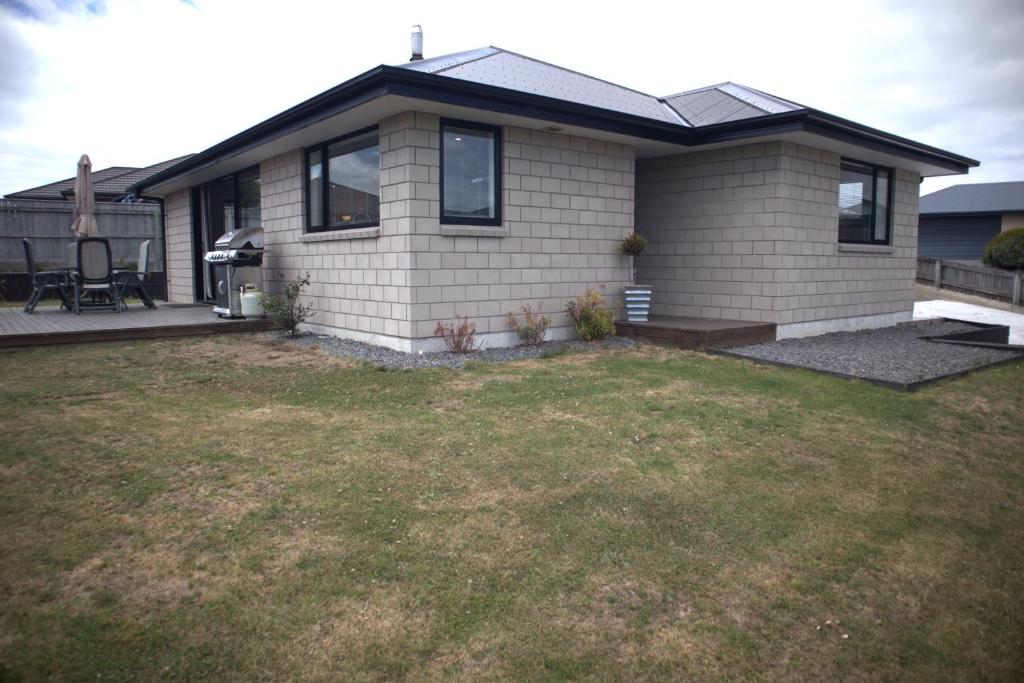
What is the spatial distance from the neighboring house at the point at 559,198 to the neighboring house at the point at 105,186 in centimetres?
1208

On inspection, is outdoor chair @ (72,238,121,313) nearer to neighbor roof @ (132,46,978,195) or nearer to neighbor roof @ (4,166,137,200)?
neighbor roof @ (132,46,978,195)

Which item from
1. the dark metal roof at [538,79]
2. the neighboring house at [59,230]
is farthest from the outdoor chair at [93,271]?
the dark metal roof at [538,79]

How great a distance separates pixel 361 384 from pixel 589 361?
2.70 meters

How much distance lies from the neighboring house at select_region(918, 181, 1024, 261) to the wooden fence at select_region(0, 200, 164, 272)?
30.6 m

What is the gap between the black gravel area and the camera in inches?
292

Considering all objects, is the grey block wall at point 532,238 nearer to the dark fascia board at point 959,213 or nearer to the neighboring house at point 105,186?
the neighboring house at point 105,186

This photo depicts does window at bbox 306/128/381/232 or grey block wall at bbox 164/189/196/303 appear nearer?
window at bbox 306/128/381/232

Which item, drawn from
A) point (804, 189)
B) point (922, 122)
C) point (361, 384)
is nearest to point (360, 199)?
point (361, 384)

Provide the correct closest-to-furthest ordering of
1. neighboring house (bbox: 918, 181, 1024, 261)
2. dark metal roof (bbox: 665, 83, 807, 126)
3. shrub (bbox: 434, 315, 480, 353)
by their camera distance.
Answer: shrub (bbox: 434, 315, 480, 353) → dark metal roof (bbox: 665, 83, 807, 126) → neighboring house (bbox: 918, 181, 1024, 261)

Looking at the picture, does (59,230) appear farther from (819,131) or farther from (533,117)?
(819,131)

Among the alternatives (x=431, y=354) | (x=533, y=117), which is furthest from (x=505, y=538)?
(x=533, y=117)

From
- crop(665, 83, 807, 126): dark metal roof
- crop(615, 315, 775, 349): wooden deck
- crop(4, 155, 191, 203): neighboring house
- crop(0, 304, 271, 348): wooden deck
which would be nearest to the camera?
crop(0, 304, 271, 348): wooden deck

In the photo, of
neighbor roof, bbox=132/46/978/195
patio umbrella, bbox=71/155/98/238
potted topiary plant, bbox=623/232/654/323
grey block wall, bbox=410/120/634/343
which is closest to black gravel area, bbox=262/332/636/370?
grey block wall, bbox=410/120/634/343

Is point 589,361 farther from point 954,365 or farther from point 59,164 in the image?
point 59,164
